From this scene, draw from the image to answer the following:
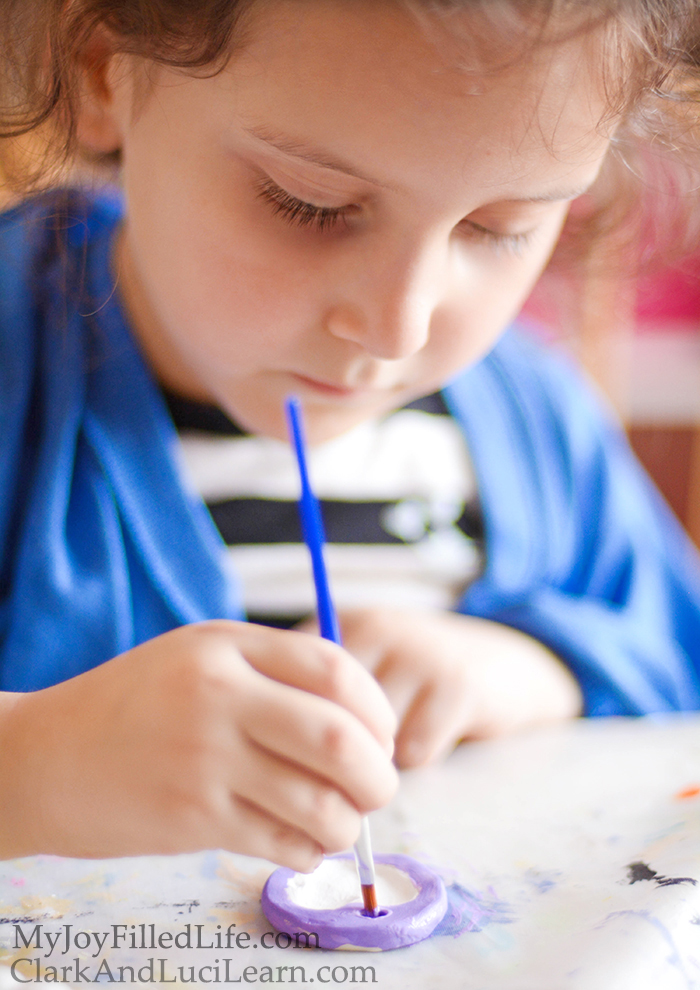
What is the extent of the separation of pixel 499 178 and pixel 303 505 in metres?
0.16

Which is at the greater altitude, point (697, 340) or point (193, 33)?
point (193, 33)

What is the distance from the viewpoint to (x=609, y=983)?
1.02 ft

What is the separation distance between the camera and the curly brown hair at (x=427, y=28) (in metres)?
0.35

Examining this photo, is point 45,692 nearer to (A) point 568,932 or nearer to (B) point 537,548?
(A) point 568,932

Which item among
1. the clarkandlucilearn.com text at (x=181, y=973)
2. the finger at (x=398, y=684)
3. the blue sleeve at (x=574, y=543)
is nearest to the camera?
the clarkandlucilearn.com text at (x=181, y=973)

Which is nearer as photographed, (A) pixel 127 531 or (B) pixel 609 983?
(B) pixel 609 983

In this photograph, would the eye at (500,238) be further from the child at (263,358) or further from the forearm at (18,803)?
the forearm at (18,803)

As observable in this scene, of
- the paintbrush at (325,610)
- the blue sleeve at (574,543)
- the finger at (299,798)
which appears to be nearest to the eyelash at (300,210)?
the paintbrush at (325,610)

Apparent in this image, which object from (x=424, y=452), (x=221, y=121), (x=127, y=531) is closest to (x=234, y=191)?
(x=221, y=121)

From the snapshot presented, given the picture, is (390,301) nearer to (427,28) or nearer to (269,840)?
(427,28)

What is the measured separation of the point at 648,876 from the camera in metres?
0.38

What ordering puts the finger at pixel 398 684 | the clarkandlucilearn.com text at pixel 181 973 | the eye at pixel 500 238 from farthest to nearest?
the finger at pixel 398 684
the eye at pixel 500 238
the clarkandlucilearn.com text at pixel 181 973

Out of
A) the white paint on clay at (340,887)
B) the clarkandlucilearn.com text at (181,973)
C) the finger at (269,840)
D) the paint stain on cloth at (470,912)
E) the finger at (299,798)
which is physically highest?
the finger at (299,798)

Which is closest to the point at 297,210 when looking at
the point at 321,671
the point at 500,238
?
the point at 500,238
